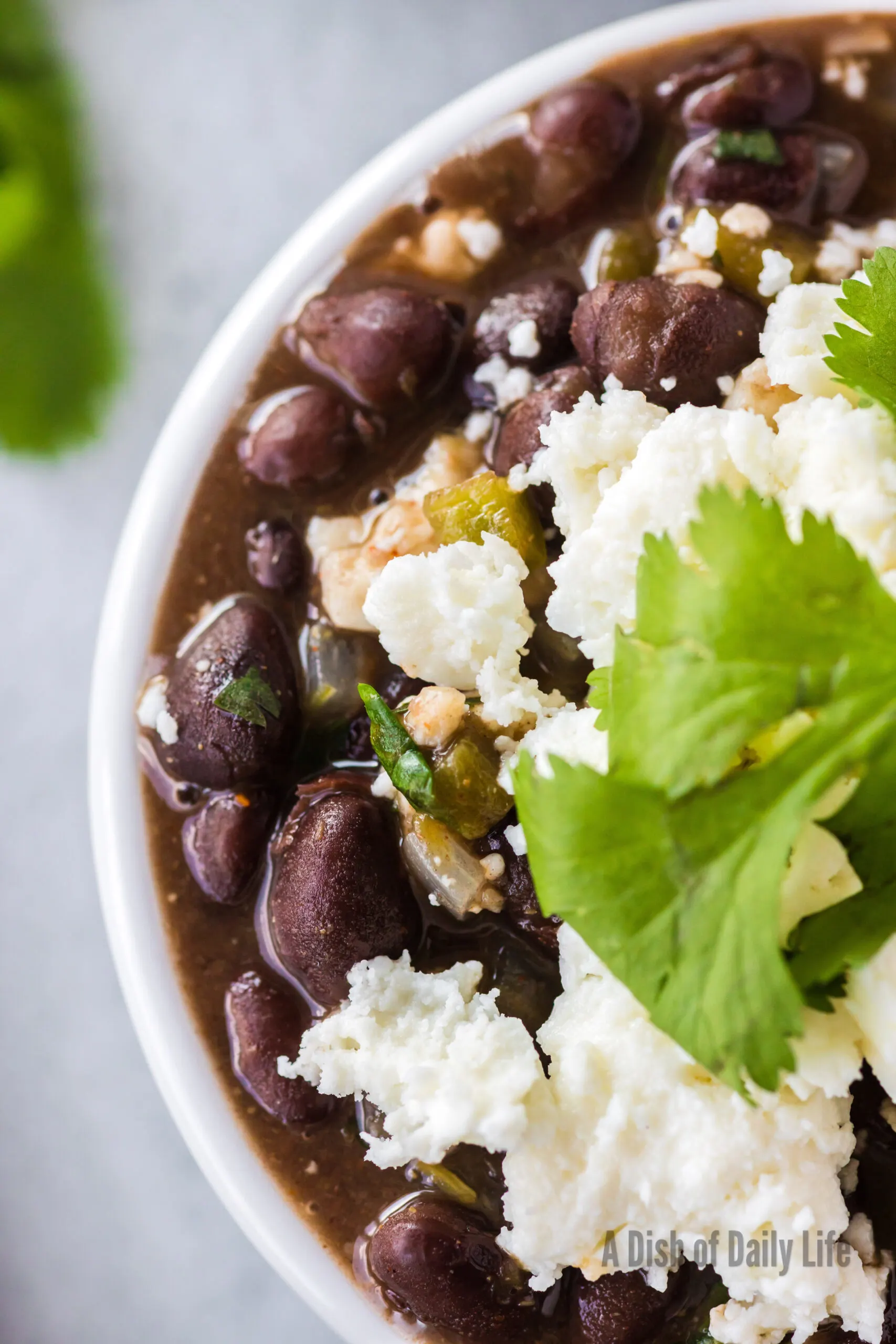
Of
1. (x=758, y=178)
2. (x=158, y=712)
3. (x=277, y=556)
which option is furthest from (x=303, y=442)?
(x=758, y=178)

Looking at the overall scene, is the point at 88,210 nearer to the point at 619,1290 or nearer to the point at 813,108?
the point at 813,108

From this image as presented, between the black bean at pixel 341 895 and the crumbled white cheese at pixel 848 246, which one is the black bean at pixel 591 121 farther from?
the black bean at pixel 341 895

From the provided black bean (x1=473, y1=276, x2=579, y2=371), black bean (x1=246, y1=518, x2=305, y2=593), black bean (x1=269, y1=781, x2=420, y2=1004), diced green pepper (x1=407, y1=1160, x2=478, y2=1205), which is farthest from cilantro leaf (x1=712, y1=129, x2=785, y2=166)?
diced green pepper (x1=407, y1=1160, x2=478, y2=1205)

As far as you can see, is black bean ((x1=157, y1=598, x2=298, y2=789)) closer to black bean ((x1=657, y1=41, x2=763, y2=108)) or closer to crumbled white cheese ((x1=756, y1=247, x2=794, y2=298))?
crumbled white cheese ((x1=756, y1=247, x2=794, y2=298))

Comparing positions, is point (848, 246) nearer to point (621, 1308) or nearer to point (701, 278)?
point (701, 278)

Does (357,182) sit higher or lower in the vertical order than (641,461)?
higher

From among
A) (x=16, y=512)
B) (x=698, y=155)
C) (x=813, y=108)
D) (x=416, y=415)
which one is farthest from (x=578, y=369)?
(x=16, y=512)
